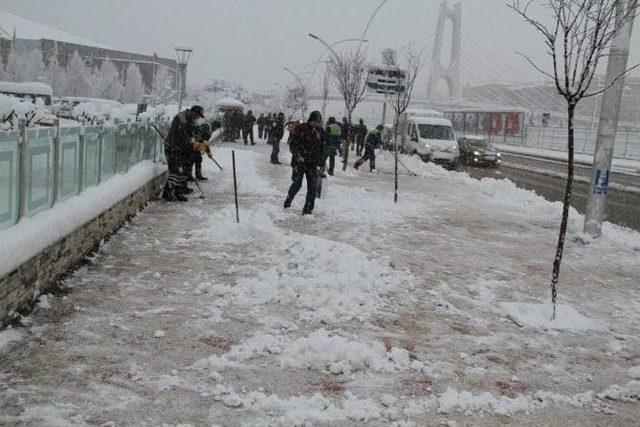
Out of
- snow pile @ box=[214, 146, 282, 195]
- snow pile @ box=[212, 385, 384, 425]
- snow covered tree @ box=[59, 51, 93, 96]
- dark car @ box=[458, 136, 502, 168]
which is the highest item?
snow covered tree @ box=[59, 51, 93, 96]

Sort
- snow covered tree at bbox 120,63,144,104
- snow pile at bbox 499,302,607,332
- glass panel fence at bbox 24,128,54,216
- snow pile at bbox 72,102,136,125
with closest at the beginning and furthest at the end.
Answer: glass panel fence at bbox 24,128,54,216
snow pile at bbox 499,302,607,332
snow pile at bbox 72,102,136,125
snow covered tree at bbox 120,63,144,104

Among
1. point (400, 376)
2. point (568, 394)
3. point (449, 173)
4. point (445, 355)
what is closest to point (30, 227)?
point (400, 376)

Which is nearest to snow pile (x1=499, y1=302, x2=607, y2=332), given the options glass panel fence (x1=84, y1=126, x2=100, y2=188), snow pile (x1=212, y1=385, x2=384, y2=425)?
snow pile (x1=212, y1=385, x2=384, y2=425)

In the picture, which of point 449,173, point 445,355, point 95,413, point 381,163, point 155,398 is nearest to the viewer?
point 95,413

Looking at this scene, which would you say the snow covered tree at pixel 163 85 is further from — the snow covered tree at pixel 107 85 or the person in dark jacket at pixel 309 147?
the person in dark jacket at pixel 309 147

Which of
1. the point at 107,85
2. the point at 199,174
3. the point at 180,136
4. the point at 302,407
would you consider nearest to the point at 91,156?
the point at 180,136

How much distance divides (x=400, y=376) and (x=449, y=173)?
17433mm

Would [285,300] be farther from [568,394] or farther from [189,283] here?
[568,394]

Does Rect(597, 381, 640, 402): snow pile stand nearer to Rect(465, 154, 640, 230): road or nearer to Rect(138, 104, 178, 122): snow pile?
Rect(465, 154, 640, 230): road

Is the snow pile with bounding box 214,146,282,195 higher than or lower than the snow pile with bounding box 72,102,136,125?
lower

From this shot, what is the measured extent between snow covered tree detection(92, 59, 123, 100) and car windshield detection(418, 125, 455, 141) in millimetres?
73128

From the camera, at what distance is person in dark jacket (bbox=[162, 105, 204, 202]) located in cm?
1106

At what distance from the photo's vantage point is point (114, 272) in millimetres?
6574

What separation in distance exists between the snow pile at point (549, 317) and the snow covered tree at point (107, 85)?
3587 inches
